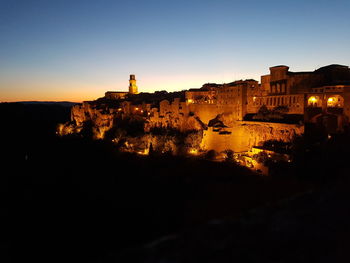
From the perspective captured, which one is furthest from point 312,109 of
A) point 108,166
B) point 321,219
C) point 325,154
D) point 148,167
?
point 321,219

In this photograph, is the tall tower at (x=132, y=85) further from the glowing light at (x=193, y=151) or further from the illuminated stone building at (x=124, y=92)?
the glowing light at (x=193, y=151)

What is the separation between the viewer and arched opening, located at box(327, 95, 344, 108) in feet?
65.7

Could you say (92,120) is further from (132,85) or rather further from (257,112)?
(132,85)

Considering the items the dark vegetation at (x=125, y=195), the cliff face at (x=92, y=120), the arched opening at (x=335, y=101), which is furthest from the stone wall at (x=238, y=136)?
the cliff face at (x=92, y=120)

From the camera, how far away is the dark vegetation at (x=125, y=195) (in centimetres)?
1012

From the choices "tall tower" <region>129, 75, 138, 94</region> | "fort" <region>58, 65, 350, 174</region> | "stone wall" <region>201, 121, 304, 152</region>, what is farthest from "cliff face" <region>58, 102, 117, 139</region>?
"tall tower" <region>129, 75, 138, 94</region>

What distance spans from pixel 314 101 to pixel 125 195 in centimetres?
1845

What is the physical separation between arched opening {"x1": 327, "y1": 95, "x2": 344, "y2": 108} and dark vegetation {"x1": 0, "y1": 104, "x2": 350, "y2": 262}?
2905mm

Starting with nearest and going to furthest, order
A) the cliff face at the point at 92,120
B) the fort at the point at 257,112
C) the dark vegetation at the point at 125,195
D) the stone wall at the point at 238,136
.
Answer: the dark vegetation at the point at 125,195 → the fort at the point at 257,112 → the stone wall at the point at 238,136 → the cliff face at the point at 92,120

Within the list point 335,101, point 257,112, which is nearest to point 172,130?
point 257,112

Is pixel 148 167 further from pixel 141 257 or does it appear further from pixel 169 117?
pixel 141 257

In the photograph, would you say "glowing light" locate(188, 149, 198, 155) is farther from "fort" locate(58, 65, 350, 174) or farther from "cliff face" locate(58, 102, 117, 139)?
"cliff face" locate(58, 102, 117, 139)

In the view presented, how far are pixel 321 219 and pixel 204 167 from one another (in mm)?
21076

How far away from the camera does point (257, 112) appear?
87.9 feet
